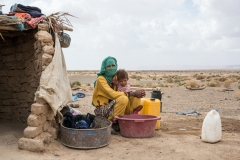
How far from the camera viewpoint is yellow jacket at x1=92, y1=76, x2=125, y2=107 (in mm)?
5312

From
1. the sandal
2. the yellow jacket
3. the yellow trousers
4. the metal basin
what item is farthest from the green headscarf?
the metal basin

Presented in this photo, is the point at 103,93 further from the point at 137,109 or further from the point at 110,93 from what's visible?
the point at 137,109

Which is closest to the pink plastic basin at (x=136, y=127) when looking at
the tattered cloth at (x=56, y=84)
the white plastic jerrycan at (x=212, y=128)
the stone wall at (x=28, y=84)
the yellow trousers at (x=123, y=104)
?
the yellow trousers at (x=123, y=104)

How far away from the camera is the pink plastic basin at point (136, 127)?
5211mm

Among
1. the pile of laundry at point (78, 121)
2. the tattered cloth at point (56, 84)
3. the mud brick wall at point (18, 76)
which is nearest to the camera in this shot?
the tattered cloth at point (56, 84)

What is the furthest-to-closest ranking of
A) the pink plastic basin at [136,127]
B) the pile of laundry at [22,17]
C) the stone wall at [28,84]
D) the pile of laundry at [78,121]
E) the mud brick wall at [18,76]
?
the mud brick wall at [18,76] < the pink plastic basin at [136,127] < the pile of laundry at [78,121] < the pile of laundry at [22,17] < the stone wall at [28,84]

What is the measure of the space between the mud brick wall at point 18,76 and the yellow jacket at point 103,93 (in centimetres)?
110

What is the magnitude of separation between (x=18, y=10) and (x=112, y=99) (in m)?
2.30

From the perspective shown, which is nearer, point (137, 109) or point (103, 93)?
point (103, 93)

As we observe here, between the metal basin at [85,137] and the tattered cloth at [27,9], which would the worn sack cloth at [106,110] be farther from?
the tattered cloth at [27,9]

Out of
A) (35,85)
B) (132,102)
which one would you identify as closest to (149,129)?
(132,102)

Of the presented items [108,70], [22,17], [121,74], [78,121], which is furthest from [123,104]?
[22,17]

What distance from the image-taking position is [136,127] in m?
5.26

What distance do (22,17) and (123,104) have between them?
2275 mm
